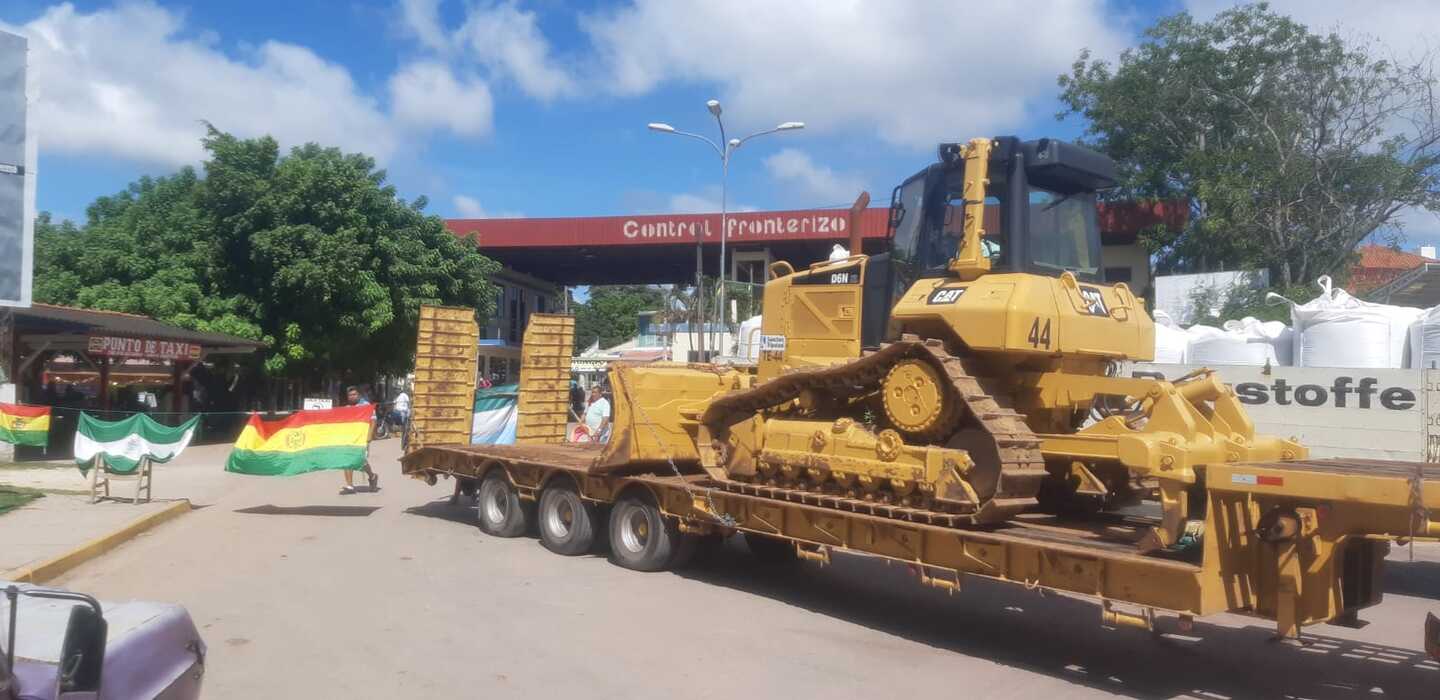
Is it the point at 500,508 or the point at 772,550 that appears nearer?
the point at 772,550

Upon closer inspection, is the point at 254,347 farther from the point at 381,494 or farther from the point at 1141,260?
the point at 1141,260

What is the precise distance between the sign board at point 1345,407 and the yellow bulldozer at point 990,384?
14.4 ft

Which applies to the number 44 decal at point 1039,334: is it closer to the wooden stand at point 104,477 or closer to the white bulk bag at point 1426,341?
the white bulk bag at point 1426,341

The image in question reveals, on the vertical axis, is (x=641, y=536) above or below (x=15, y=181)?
below

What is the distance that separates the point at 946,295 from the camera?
8.71 metres

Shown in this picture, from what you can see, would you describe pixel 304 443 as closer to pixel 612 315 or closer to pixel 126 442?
pixel 126 442

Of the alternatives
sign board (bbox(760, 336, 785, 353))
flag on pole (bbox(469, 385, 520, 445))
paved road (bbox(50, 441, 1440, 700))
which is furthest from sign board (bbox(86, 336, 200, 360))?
sign board (bbox(760, 336, 785, 353))

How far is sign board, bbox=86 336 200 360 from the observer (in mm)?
22438

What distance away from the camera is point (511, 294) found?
1901 inches

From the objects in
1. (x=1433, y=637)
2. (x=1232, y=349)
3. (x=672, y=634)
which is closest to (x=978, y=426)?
(x=672, y=634)

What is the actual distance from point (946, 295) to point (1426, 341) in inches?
329

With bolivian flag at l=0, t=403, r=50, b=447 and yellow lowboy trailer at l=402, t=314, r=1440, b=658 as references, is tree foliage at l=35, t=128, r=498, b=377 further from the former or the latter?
yellow lowboy trailer at l=402, t=314, r=1440, b=658

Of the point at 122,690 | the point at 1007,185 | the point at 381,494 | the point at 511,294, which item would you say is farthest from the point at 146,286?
the point at 122,690

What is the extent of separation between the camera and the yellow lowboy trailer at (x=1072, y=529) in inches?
247
